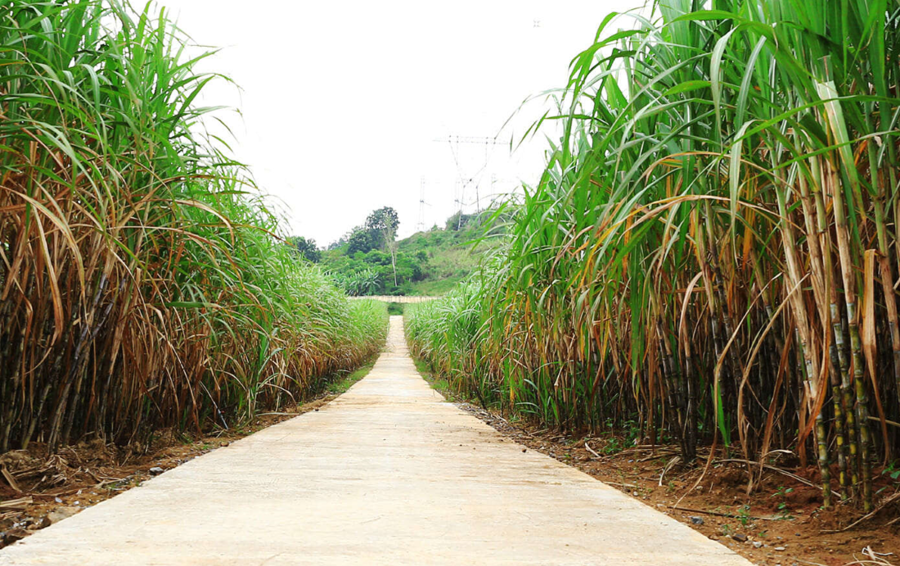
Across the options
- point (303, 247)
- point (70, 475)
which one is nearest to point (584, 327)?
point (70, 475)

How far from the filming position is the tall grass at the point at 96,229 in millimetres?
1617

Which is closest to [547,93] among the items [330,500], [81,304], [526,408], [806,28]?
[806,28]

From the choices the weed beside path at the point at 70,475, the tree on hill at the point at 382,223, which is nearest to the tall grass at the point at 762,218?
the weed beside path at the point at 70,475

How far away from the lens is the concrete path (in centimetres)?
125

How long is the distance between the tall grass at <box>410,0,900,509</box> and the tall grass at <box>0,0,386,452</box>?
1187 mm

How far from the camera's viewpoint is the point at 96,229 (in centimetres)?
164

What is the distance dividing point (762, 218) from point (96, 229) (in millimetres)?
1769

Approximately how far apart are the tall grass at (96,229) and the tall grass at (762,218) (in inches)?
46.7

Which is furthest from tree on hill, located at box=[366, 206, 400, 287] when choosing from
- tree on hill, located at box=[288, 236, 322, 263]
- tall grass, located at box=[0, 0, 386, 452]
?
tall grass, located at box=[0, 0, 386, 452]

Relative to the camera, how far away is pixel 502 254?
4.04 m

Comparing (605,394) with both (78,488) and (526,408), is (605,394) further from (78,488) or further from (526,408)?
(78,488)

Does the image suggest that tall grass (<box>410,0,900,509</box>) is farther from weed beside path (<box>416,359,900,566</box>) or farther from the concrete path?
the concrete path

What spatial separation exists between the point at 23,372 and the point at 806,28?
2011mm

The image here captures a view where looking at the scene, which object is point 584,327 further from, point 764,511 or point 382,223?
point 382,223
